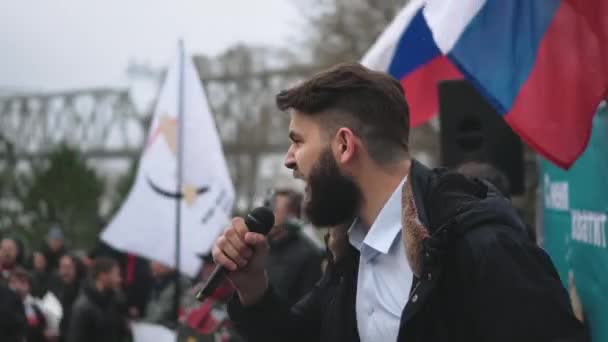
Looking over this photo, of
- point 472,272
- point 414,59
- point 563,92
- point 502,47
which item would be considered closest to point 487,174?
point 414,59

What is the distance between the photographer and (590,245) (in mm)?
3676

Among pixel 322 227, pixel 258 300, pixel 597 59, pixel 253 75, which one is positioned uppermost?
pixel 597 59

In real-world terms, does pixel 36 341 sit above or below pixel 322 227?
below

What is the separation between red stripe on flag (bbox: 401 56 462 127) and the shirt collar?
2972 mm

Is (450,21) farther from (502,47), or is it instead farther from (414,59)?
(414,59)

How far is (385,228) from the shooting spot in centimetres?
232

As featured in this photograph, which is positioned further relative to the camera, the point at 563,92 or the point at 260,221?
the point at 563,92

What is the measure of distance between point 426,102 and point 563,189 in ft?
5.38

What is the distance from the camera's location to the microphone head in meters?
2.58

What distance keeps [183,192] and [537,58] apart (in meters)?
4.06

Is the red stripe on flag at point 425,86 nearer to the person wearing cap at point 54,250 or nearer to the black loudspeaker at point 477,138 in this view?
the black loudspeaker at point 477,138

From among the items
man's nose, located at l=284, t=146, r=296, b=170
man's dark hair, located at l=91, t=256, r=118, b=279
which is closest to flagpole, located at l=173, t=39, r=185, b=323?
man's dark hair, located at l=91, t=256, r=118, b=279

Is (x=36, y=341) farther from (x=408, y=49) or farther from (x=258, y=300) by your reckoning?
(x=258, y=300)

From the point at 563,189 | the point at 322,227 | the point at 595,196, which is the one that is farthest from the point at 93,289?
the point at 322,227
